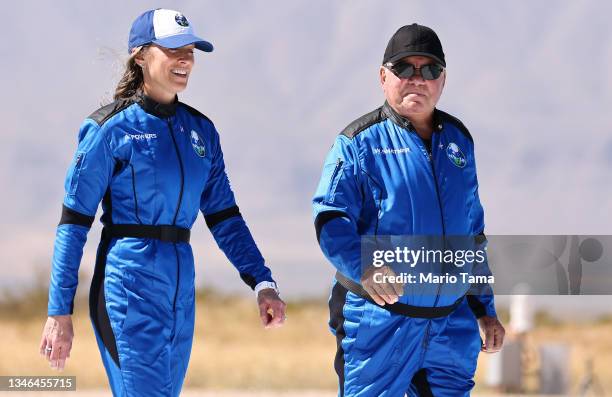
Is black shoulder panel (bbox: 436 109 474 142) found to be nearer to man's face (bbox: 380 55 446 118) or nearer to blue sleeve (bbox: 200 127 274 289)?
man's face (bbox: 380 55 446 118)

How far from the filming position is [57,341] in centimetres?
473

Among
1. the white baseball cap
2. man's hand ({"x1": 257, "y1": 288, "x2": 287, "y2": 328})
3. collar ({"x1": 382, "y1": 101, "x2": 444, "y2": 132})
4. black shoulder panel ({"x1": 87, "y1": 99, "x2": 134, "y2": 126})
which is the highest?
the white baseball cap

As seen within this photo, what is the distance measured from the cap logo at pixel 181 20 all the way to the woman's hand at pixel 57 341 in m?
1.38

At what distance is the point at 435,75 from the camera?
461 cm

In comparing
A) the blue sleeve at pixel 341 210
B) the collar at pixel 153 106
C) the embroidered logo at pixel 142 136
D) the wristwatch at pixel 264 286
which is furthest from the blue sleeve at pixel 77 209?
the blue sleeve at pixel 341 210

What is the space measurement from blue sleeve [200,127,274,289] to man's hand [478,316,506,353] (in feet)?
3.32

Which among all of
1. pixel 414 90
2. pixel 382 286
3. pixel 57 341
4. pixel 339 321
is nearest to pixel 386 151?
pixel 414 90

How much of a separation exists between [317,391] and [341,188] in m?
7.65

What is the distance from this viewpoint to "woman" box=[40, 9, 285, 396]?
474cm

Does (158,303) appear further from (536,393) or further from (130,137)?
(536,393)

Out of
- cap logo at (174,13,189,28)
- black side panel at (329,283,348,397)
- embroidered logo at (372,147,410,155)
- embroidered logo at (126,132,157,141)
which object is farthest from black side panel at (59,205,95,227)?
embroidered logo at (372,147,410,155)

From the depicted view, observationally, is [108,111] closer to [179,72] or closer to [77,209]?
[179,72]

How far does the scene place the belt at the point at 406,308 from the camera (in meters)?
4.48

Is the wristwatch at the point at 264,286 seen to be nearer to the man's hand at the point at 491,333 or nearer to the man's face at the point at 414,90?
the man's hand at the point at 491,333
